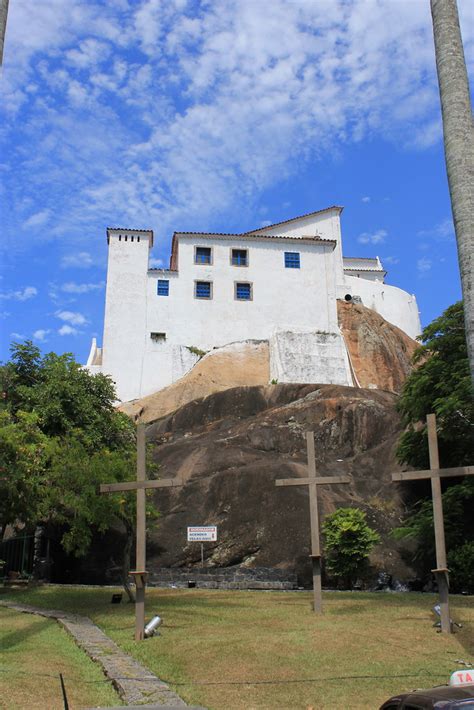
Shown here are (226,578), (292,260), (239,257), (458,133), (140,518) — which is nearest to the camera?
(458,133)

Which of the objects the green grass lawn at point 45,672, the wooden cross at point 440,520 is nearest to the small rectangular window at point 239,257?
the wooden cross at point 440,520

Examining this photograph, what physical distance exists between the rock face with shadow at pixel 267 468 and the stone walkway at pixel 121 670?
5.97 m

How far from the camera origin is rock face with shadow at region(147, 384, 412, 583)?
25625mm

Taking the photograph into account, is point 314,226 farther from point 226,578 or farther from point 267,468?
point 226,578

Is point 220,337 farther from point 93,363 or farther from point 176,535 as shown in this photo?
point 176,535

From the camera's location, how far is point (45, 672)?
934 centimetres

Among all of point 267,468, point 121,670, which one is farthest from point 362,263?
point 121,670

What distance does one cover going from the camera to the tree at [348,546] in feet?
75.1

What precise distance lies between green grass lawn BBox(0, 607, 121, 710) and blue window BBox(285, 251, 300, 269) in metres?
41.8

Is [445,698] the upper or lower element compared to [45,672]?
upper

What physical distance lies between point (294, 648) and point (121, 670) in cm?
299

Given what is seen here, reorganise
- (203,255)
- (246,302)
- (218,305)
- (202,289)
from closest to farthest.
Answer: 1. (218,305)
2. (202,289)
3. (246,302)
4. (203,255)

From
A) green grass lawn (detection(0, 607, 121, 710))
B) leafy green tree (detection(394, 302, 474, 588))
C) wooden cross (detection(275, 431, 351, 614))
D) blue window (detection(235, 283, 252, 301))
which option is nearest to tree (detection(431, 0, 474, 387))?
wooden cross (detection(275, 431, 351, 614))

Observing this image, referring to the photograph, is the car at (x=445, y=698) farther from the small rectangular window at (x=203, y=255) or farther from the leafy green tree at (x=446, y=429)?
the small rectangular window at (x=203, y=255)
